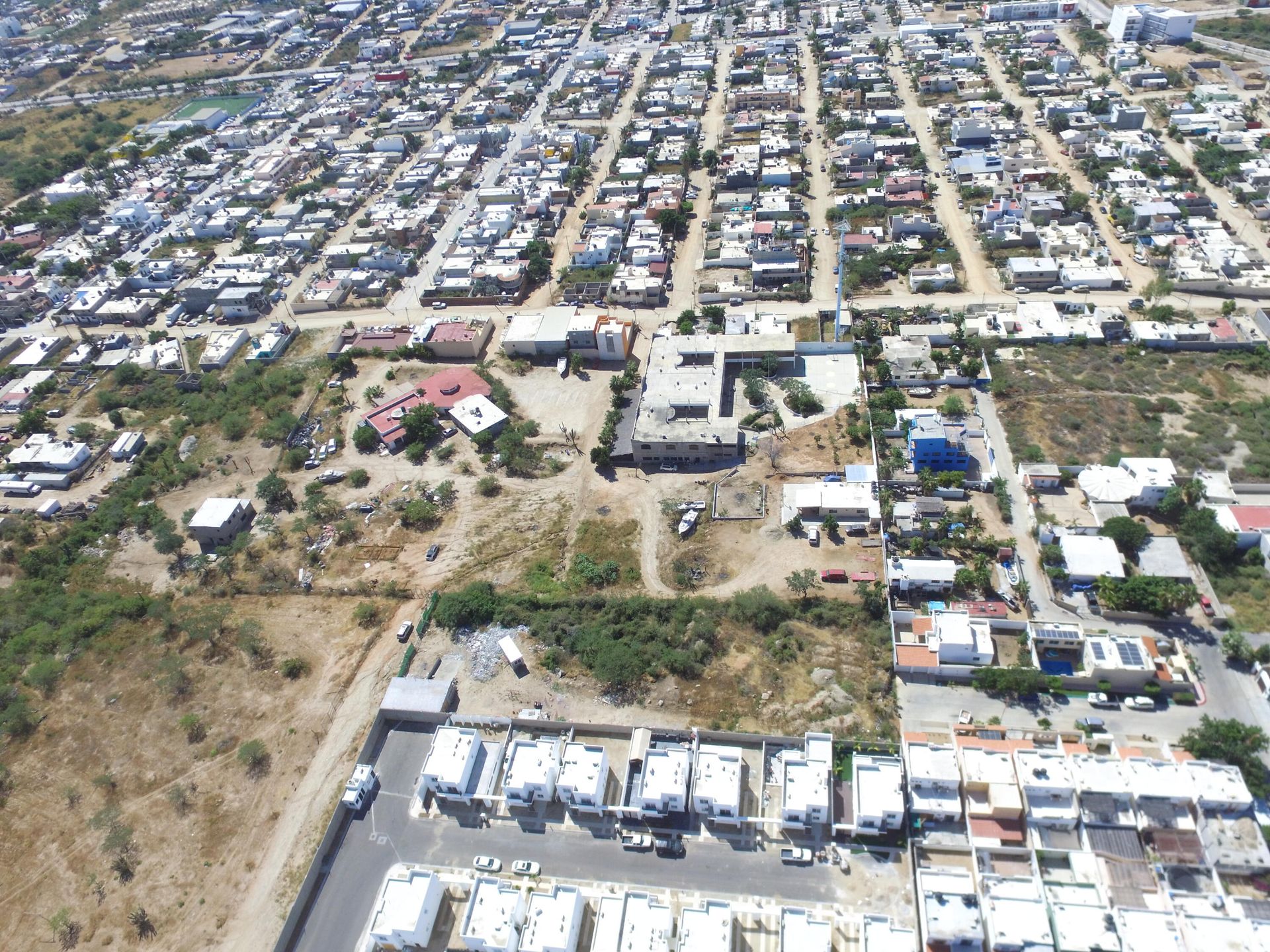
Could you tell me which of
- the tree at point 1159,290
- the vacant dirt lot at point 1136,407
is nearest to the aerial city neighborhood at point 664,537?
the vacant dirt lot at point 1136,407

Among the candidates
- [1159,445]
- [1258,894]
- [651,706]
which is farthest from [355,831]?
[1159,445]

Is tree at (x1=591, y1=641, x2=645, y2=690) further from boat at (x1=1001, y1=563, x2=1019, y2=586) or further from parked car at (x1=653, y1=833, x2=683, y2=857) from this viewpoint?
boat at (x1=1001, y1=563, x2=1019, y2=586)

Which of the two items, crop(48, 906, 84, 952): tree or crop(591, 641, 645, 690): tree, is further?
crop(591, 641, 645, 690): tree

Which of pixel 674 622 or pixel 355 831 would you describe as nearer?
pixel 355 831

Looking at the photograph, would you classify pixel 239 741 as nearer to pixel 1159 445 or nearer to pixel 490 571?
pixel 490 571

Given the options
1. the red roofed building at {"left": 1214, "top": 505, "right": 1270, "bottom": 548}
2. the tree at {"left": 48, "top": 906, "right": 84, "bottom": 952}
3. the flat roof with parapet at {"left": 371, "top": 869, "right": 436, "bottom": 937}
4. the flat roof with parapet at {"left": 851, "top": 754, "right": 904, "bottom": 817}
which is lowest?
the tree at {"left": 48, "top": 906, "right": 84, "bottom": 952}

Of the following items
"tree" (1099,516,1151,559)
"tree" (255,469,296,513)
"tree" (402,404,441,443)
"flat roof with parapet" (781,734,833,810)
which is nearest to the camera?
"flat roof with parapet" (781,734,833,810)

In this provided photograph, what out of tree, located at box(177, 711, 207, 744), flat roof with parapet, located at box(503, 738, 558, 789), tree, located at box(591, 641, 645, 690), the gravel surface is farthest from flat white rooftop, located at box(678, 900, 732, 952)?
tree, located at box(177, 711, 207, 744)
